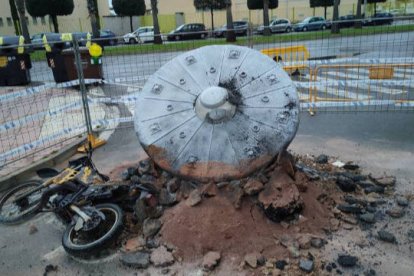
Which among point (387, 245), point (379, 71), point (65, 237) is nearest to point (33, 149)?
point (65, 237)

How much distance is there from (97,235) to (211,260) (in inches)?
45.2

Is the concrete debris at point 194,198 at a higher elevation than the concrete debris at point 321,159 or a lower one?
higher

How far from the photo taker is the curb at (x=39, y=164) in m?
5.31

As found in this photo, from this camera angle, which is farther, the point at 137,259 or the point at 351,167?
the point at 351,167

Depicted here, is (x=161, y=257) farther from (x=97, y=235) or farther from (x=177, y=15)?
(x=177, y=15)

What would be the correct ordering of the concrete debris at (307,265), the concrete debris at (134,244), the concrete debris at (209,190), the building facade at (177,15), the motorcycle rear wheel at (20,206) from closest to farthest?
the concrete debris at (307,265) → the concrete debris at (134,244) → the concrete debris at (209,190) → the motorcycle rear wheel at (20,206) → the building facade at (177,15)

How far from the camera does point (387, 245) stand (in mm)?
3578

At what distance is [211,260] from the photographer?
11.4ft

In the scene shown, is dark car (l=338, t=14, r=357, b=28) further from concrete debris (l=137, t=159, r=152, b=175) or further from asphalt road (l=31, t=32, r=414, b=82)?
concrete debris (l=137, t=159, r=152, b=175)

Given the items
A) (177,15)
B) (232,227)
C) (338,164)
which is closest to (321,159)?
(338,164)

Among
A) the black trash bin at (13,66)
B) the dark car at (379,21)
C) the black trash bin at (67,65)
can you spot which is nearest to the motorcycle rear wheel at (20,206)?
the dark car at (379,21)

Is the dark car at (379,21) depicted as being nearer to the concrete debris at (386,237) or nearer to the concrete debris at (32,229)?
the concrete debris at (386,237)

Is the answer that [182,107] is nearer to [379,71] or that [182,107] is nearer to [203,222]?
[203,222]

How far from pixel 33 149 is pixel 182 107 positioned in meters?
3.10
